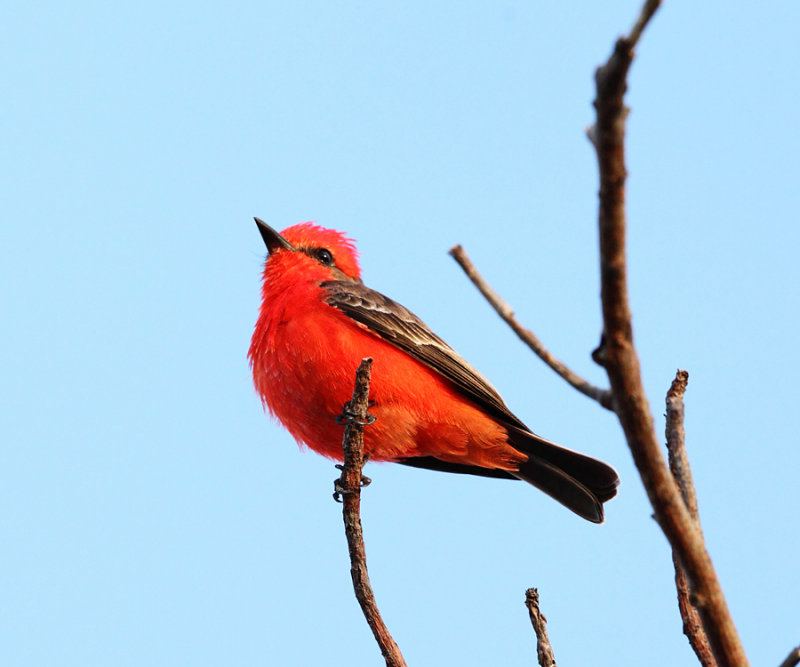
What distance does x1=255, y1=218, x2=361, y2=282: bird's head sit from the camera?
768 centimetres

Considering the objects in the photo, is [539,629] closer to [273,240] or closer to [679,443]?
[679,443]

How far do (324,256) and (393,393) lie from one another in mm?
2096

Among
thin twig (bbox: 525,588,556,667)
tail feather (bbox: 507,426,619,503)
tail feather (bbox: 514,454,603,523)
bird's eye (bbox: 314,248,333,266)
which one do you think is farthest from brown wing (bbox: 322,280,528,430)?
thin twig (bbox: 525,588,556,667)

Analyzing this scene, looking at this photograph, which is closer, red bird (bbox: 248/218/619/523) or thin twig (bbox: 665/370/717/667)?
thin twig (bbox: 665/370/717/667)

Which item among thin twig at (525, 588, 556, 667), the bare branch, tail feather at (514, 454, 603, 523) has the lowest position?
thin twig at (525, 588, 556, 667)

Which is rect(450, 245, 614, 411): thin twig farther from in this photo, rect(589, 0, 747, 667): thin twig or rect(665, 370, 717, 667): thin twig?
rect(665, 370, 717, 667): thin twig

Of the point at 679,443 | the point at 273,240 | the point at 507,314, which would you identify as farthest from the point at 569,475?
the point at 507,314

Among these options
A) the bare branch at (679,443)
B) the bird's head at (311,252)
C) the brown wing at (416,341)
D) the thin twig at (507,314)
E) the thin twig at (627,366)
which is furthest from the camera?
the bird's head at (311,252)

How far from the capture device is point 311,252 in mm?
8023

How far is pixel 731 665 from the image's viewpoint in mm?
2092

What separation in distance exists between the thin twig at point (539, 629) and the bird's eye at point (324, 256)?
5.13 meters

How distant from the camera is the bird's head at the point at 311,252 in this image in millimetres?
7676

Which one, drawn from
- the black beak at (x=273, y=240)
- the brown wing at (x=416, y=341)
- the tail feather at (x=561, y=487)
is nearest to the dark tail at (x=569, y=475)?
the tail feather at (x=561, y=487)

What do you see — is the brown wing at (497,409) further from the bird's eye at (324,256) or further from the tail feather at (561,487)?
the bird's eye at (324,256)
